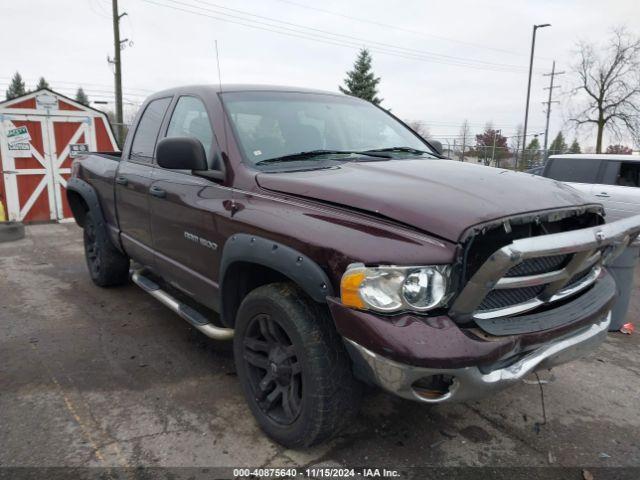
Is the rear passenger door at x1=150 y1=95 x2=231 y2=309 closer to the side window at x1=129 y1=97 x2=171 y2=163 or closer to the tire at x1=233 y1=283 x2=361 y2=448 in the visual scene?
the side window at x1=129 y1=97 x2=171 y2=163

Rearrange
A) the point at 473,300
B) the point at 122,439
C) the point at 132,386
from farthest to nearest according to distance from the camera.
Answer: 1. the point at 132,386
2. the point at 122,439
3. the point at 473,300

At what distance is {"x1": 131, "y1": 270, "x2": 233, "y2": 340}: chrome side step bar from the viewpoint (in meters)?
2.96

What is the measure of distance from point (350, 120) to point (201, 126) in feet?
3.49

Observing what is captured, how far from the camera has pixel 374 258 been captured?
1.98 metres

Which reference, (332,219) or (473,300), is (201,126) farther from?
(473,300)

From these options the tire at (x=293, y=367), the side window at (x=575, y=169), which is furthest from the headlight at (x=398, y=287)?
the side window at (x=575, y=169)

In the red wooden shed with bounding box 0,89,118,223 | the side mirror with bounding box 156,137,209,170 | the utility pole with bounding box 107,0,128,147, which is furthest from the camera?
the utility pole with bounding box 107,0,128,147

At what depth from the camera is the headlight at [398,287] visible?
6.40ft

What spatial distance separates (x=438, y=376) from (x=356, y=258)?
596mm

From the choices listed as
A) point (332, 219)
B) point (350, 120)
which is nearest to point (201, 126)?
point (350, 120)

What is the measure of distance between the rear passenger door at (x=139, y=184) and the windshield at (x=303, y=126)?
1034mm

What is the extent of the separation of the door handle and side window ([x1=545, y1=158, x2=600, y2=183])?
7495mm

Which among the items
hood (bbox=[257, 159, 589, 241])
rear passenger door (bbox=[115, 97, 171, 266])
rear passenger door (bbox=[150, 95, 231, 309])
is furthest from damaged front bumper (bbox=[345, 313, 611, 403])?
rear passenger door (bbox=[115, 97, 171, 266])

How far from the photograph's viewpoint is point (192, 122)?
11.2ft
